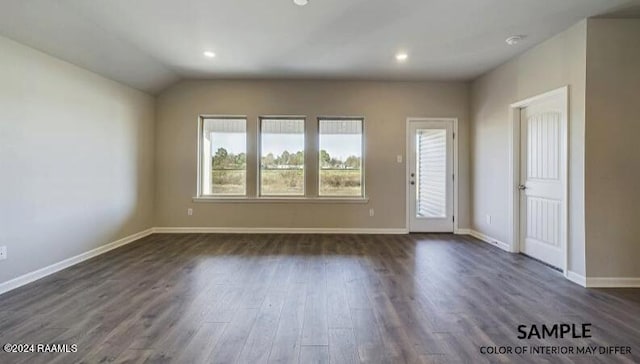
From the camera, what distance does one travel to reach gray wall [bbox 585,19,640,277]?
3.19m

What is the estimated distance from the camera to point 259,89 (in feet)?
18.7

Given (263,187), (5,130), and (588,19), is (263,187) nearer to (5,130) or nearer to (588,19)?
(5,130)

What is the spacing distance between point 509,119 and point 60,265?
236 inches

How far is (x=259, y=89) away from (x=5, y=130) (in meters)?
3.47

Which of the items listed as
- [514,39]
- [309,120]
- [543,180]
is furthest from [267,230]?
[514,39]

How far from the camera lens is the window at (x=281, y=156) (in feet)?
19.2

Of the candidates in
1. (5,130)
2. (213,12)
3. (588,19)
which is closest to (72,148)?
(5,130)

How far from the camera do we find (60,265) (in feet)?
12.0

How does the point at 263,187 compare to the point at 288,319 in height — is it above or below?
above

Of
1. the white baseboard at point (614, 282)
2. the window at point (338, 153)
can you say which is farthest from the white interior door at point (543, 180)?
the window at point (338, 153)

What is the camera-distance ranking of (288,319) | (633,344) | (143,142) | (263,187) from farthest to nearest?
(263,187) < (143,142) < (288,319) < (633,344)

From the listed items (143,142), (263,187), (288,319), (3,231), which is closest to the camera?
(288,319)

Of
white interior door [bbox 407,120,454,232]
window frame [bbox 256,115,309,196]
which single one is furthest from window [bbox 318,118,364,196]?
white interior door [bbox 407,120,454,232]

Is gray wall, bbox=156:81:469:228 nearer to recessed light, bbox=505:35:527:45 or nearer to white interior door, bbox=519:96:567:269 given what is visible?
white interior door, bbox=519:96:567:269
